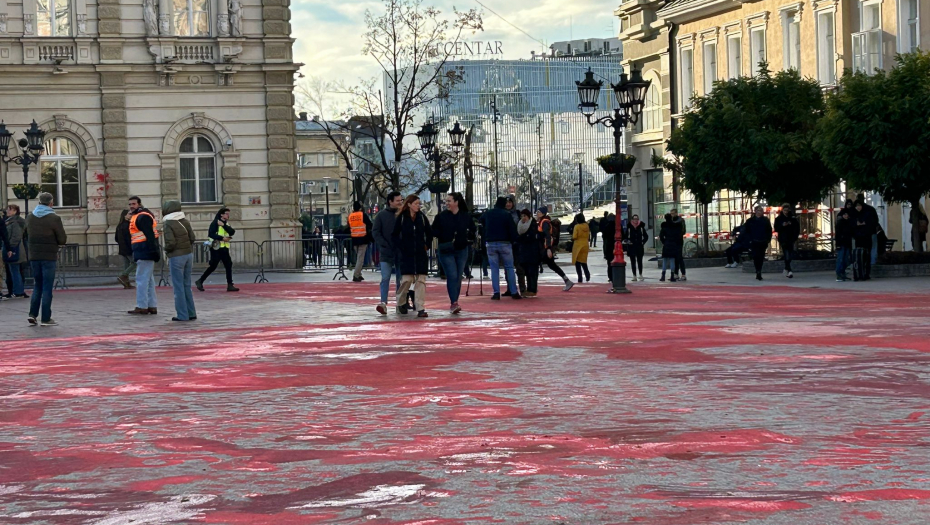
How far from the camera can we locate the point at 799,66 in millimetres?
45375

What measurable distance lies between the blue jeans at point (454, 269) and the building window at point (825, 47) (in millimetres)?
24524

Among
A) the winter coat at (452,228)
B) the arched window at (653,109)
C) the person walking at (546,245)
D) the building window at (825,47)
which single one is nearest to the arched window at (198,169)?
the person walking at (546,245)

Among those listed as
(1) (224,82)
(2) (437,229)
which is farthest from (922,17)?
(2) (437,229)

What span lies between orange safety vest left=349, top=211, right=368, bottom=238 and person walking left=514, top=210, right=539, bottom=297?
865 cm

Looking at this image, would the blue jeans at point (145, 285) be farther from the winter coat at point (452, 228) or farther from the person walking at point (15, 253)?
the person walking at point (15, 253)

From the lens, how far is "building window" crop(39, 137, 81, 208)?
4244 centimetres

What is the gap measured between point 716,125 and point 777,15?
425 inches

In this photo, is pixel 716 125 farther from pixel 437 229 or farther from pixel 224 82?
pixel 437 229

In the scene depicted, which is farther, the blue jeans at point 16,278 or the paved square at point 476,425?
the blue jeans at point 16,278


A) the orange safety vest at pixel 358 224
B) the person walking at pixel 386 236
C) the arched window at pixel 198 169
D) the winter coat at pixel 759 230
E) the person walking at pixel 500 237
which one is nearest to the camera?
the person walking at pixel 386 236

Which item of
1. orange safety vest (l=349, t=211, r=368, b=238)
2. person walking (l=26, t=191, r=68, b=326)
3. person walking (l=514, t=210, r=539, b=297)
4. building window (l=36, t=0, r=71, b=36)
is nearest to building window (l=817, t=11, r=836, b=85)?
orange safety vest (l=349, t=211, r=368, b=238)

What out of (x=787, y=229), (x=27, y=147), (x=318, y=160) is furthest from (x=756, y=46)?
(x=318, y=160)

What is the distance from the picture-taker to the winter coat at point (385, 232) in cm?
2098

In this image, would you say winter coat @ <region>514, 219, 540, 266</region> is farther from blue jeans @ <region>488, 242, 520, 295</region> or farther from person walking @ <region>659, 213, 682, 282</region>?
person walking @ <region>659, 213, 682, 282</region>
